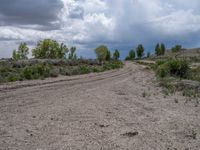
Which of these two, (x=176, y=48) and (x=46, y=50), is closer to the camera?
(x=46, y=50)

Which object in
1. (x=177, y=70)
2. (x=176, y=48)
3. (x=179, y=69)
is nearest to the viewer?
(x=179, y=69)

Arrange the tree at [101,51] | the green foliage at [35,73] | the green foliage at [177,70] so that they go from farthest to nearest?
the tree at [101,51]
the green foliage at [177,70]
the green foliage at [35,73]

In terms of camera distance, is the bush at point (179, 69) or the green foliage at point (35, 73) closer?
the green foliage at point (35, 73)

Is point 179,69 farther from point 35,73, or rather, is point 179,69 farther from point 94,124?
point 94,124

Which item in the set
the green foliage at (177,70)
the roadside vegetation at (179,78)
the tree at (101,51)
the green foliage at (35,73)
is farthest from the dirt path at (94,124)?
the tree at (101,51)

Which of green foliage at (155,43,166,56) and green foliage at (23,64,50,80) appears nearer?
green foliage at (23,64,50,80)

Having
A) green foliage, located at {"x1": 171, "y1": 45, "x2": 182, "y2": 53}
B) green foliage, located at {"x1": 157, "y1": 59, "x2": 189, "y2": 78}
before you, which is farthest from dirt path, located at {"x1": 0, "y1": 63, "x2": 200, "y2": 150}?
green foliage, located at {"x1": 171, "y1": 45, "x2": 182, "y2": 53}

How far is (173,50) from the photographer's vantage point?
181125 millimetres

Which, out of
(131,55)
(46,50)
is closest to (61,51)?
(46,50)

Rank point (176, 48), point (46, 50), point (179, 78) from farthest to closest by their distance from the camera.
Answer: point (176, 48) < point (46, 50) < point (179, 78)

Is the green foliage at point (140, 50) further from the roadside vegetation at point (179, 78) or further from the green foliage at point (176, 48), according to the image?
the roadside vegetation at point (179, 78)

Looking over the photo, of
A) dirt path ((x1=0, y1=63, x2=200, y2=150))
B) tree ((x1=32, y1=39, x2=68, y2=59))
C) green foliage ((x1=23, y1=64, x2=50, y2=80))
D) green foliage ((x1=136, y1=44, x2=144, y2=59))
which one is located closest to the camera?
dirt path ((x1=0, y1=63, x2=200, y2=150))

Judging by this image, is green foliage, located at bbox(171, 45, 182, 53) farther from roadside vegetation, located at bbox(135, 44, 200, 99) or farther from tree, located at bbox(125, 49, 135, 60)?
roadside vegetation, located at bbox(135, 44, 200, 99)

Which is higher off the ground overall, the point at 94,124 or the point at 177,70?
the point at 94,124
